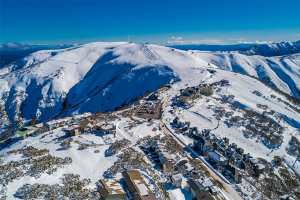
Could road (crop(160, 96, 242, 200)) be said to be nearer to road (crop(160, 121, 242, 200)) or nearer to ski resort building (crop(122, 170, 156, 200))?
road (crop(160, 121, 242, 200))

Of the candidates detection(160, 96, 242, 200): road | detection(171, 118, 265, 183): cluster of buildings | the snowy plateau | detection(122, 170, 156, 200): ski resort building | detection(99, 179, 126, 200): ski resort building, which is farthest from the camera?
detection(171, 118, 265, 183): cluster of buildings

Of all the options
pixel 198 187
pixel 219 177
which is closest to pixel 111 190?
pixel 198 187

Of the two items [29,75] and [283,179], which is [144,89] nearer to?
[283,179]

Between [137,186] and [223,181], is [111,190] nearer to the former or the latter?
[137,186]

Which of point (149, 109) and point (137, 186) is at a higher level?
point (149, 109)

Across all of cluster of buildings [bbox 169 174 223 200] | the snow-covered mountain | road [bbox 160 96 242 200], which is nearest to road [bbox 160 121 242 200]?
road [bbox 160 96 242 200]
